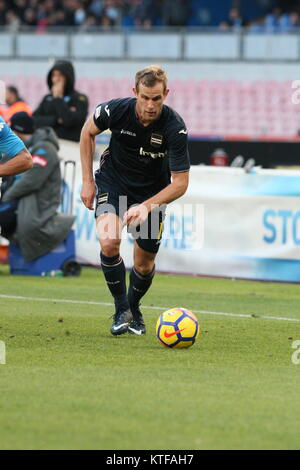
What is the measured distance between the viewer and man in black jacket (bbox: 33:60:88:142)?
55.1 ft

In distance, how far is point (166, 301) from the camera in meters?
11.9

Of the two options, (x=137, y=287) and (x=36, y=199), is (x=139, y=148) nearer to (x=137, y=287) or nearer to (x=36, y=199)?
(x=137, y=287)

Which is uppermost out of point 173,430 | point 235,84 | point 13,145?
point 13,145

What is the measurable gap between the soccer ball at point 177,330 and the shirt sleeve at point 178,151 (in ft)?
3.77

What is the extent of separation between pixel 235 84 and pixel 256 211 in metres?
16.1

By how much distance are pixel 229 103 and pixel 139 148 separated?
71.4 feet

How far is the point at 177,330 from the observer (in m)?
8.32

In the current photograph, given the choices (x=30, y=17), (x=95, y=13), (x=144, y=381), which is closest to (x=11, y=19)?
(x=30, y=17)

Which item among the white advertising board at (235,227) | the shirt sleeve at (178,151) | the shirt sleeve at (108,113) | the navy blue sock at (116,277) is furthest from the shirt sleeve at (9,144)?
the white advertising board at (235,227)

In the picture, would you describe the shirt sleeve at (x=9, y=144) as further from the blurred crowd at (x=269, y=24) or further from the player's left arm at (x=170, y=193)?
the blurred crowd at (x=269, y=24)

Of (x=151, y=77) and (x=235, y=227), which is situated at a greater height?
(x=151, y=77)

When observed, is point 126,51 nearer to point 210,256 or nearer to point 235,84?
point 235,84

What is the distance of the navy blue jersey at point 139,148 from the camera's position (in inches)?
338
